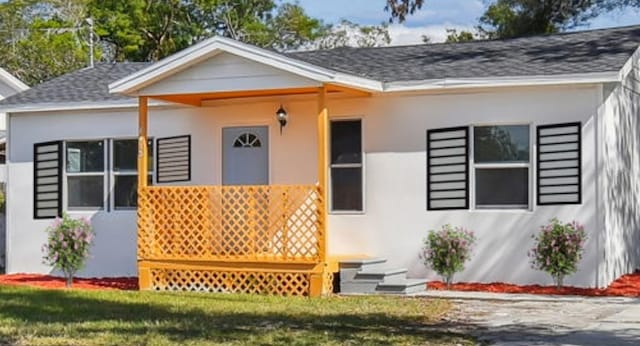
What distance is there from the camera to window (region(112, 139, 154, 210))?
16.6 m

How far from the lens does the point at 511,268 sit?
13.9m

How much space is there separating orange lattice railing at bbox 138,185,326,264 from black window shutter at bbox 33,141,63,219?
3.18 m

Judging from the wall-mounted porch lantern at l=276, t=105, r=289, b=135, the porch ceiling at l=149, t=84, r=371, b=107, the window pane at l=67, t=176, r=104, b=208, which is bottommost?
the window pane at l=67, t=176, r=104, b=208

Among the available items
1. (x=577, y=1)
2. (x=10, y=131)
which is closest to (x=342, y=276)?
(x=10, y=131)

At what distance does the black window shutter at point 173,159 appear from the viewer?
16.1 metres

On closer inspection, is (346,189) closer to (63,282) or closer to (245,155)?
(245,155)

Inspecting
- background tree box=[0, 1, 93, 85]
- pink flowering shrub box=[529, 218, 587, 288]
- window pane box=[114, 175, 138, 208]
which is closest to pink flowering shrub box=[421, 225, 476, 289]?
pink flowering shrub box=[529, 218, 587, 288]

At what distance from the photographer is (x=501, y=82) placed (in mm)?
13766

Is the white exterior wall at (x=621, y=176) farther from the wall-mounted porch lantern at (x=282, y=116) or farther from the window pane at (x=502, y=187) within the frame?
the wall-mounted porch lantern at (x=282, y=116)

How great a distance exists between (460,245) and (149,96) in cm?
518

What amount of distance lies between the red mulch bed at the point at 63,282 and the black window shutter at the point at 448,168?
4.87 meters

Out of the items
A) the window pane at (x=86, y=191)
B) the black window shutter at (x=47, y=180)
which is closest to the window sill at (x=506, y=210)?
the window pane at (x=86, y=191)

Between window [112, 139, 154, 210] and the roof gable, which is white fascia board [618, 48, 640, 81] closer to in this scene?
the roof gable

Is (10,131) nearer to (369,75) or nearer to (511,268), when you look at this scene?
(369,75)
